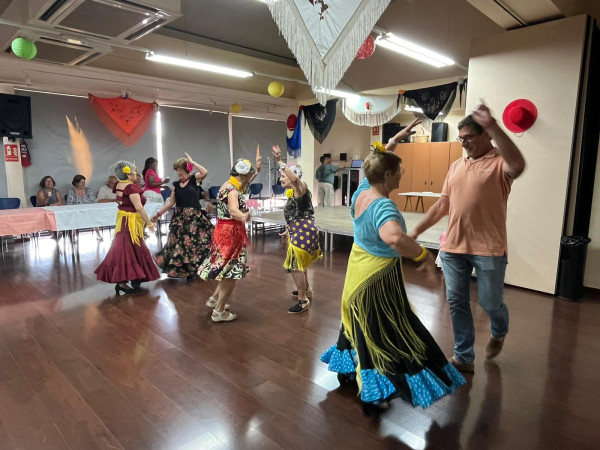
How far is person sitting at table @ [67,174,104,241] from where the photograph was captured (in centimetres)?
687

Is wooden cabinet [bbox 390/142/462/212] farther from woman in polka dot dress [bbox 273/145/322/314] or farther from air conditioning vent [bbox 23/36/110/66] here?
air conditioning vent [bbox 23/36/110/66]

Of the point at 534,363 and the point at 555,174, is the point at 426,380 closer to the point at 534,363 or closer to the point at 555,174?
→ the point at 534,363

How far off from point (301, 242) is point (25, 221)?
3618 millimetres

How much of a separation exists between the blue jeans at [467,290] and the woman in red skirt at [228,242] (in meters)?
1.63

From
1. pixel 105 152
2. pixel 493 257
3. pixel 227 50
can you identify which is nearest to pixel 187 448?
pixel 493 257

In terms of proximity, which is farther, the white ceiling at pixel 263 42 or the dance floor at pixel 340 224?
the white ceiling at pixel 263 42

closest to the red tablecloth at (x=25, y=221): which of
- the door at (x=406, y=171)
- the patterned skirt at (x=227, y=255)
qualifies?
the patterned skirt at (x=227, y=255)

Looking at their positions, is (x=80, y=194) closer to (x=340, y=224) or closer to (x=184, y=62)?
(x=184, y=62)

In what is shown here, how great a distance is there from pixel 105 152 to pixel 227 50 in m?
3.26

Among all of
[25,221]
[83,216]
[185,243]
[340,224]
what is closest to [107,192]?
[83,216]

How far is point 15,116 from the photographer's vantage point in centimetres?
627

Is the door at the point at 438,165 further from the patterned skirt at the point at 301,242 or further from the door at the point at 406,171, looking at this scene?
the patterned skirt at the point at 301,242

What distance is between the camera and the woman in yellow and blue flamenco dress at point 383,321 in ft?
6.44

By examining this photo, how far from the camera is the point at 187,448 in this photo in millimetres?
1868
